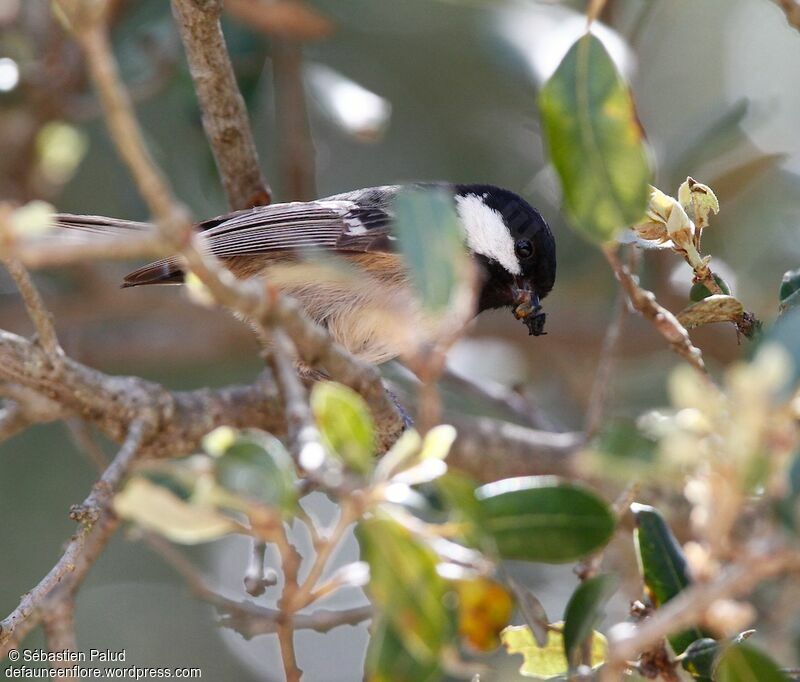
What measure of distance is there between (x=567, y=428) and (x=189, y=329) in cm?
200

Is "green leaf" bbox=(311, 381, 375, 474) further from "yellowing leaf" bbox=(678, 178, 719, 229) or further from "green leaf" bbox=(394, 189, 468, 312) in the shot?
"yellowing leaf" bbox=(678, 178, 719, 229)

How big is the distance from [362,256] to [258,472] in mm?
2484

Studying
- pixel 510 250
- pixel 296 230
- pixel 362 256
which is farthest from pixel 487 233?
pixel 296 230

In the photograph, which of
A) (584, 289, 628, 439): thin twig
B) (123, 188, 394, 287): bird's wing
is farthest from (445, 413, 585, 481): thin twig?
(123, 188, 394, 287): bird's wing

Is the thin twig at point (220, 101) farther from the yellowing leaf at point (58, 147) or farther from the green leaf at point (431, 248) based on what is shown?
the green leaf at point (431, 248)

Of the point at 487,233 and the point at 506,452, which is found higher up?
the point at 487,233

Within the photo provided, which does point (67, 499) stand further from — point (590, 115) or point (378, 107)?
point (590, 115)

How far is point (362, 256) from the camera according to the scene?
359 cm

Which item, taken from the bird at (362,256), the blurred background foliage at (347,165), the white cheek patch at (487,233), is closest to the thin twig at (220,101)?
the bird at (362,256)

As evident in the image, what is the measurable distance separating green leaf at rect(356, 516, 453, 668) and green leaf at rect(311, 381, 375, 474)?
8 centimetres

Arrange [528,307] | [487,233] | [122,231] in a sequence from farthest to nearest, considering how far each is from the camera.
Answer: [487,233], [528,307], [122,231]

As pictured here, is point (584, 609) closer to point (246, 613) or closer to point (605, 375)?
point (246, 613)

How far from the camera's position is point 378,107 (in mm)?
3742

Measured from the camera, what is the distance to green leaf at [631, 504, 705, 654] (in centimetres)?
171
